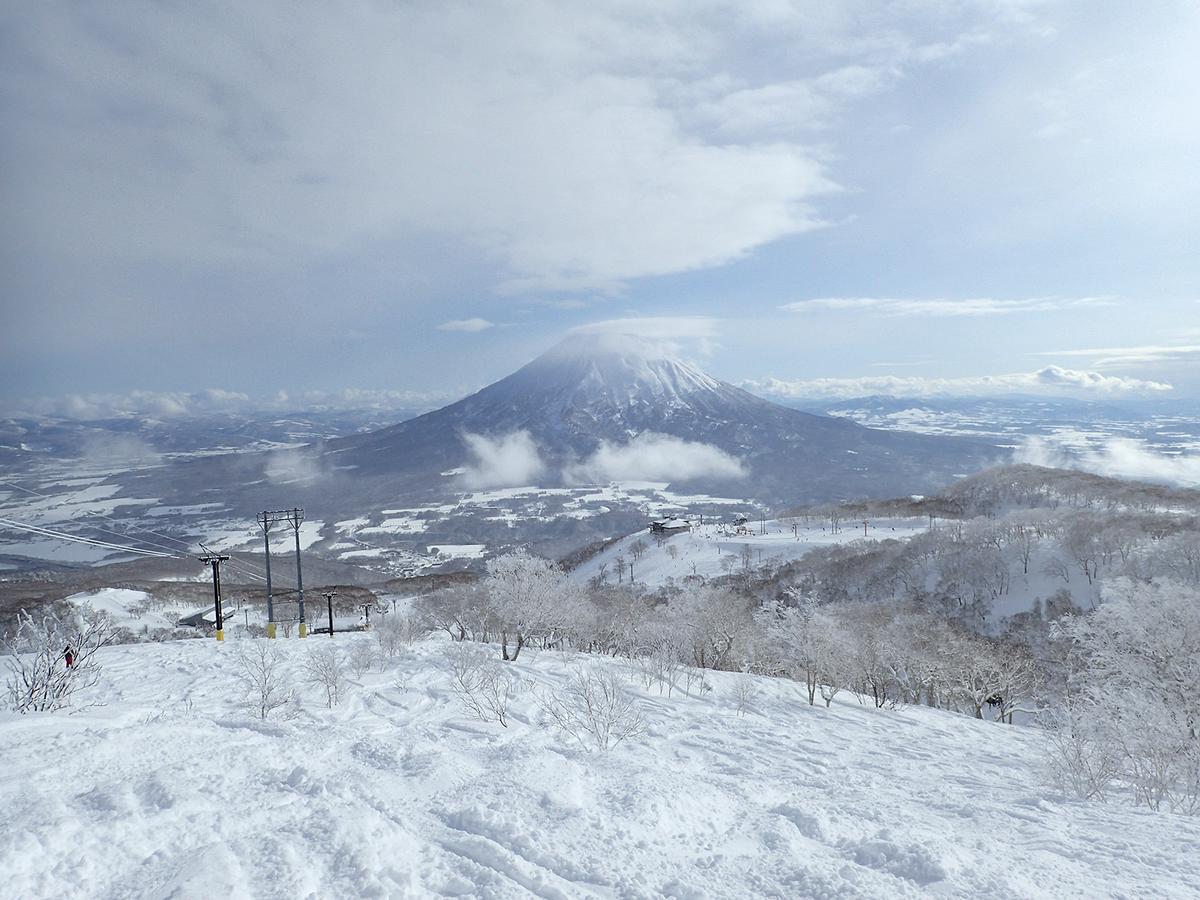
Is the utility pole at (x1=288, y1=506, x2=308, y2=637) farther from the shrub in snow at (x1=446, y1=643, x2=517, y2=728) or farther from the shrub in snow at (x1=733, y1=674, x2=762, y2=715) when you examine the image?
the shrub in snow at (x1=733, y1=674, x2=762, y2=715)

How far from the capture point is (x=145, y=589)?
8331 cm

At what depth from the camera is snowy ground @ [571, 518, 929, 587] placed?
107 m

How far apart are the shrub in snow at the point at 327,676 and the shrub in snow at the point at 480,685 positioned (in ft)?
11.5

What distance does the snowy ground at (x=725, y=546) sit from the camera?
107481 mm

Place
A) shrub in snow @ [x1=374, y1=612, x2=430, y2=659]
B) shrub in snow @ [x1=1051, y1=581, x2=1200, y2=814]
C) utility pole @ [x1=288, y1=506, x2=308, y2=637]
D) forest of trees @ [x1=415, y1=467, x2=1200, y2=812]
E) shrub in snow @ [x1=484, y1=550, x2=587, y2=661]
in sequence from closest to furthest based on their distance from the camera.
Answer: shrub in snow @ [x1=1051, y1=581, x2=1200, y2=814] → forest of trees @ [x1=415, y1=467, x2=1200, y2=812] → shrub in snow @ [x1=374, y1=612, x2=430, y2=659] → shrub in snow @ [x1=484, y1=550, x2=587, y2=661] → utility pole @ [x1=288, y1=506, x2=308, y2=637]

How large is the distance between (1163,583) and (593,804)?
48.6 meters

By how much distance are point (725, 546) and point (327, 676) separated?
106m

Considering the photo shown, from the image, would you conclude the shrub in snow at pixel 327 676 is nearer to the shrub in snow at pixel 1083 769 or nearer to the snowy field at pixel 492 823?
the snowy field at pixel 492 823

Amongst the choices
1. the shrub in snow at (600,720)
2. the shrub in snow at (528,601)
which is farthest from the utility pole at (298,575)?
the shrub in snow at (600,720)

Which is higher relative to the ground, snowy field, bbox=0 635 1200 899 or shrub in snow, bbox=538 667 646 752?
snowy field, bbox=0 635 1200 899

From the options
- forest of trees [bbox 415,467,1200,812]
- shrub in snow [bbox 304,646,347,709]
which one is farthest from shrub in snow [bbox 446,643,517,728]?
forest of trees [bbox 415,467,1200,812]

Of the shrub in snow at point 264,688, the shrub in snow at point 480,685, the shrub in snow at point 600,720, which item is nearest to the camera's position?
the shrub in snow at point 600,720

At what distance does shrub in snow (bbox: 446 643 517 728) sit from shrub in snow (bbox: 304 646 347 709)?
11.5 feet

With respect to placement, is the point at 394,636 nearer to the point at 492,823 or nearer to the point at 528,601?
the point at 528,601
